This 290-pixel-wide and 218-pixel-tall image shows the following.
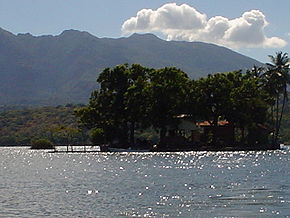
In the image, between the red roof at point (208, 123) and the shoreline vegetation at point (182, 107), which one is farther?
the red roof at point (208, 123)

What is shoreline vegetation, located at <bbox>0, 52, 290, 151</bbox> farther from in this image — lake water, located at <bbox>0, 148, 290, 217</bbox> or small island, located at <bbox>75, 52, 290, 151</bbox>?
lake water, located at <bbox>0, 148, 290, 217</bbox>

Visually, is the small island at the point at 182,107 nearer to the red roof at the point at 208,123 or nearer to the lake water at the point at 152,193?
the red roof at the point at 208,123

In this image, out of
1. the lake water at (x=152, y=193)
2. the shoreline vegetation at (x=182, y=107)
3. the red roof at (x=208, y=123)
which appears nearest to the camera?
the lake water at (x=152, y=193)

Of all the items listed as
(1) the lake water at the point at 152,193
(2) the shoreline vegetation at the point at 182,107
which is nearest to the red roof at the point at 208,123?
(2) the shoreline vegetation at the point at 182,107

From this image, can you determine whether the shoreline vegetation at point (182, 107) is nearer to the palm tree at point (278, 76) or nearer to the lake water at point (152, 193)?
the palm tree at point (278, 76)

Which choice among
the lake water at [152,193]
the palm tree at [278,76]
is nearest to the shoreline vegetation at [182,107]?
the palm tree at [278,76]

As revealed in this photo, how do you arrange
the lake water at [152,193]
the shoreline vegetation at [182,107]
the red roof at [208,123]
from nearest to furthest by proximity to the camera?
the lake water at [152,193]
the shoreline vegetation at [182,107]
the red roof at [208,123]

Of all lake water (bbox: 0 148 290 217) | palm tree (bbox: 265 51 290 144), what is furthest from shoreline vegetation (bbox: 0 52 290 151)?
lake water (bbox: 0 148 290 217)

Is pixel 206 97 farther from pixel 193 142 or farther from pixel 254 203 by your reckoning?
pixel 254 203

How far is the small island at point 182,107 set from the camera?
331 feet

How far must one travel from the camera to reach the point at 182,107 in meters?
102

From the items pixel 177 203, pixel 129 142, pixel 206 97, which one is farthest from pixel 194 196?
pixel 129 142

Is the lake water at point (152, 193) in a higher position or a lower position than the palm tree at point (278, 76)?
lower

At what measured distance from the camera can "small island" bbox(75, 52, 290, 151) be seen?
331ft
